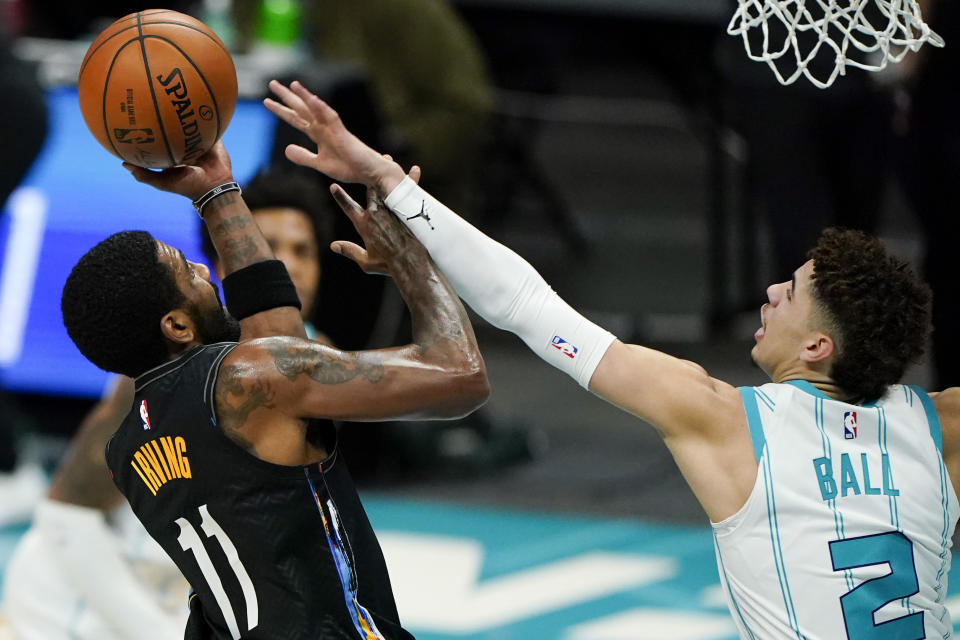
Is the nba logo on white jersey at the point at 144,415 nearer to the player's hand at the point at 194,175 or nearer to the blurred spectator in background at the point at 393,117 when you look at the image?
the player's hand at the point at 194,175

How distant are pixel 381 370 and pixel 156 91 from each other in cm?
86

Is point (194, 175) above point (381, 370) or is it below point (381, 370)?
above

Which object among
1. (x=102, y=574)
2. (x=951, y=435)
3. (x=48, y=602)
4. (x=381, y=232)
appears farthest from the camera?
(x=48, y=602)

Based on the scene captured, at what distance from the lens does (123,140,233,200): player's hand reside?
3184 millimetres

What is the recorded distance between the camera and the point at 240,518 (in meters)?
2.83

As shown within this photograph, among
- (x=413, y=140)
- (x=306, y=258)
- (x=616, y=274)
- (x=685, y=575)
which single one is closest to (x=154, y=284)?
(x=306, y=258)

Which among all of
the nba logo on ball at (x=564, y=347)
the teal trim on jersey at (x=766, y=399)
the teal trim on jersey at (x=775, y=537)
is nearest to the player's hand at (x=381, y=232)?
the nba logo on ball at (x=564, y=347)

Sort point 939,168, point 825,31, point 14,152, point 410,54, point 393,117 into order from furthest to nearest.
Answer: point 410,54 → point 393,117 → point 939,168 → point 14,152 → point 825,31

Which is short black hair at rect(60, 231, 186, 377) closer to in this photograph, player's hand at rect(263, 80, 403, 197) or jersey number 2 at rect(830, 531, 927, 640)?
player's hand at rect(263, 80, 403, 197)

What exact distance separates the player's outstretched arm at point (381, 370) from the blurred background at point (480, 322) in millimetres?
2397

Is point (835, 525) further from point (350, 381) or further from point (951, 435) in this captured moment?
point (350, 381)

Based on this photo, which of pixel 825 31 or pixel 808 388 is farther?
pixel 825 31

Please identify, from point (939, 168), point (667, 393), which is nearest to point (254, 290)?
point (667, 393)

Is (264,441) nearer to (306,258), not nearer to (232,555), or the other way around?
(232,555)
